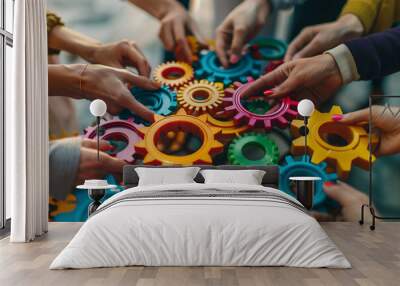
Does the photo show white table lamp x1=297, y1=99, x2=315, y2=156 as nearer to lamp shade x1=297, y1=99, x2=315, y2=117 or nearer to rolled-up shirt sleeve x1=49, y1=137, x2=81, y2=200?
lamp shade x1=297, y1=99, x2=315, y2=117

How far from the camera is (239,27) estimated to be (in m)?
6.93

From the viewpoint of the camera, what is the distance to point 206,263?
13.3ft

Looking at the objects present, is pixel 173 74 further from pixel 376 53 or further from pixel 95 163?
pixel 376 53

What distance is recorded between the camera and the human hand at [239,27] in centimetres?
693

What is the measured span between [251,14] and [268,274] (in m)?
4.15

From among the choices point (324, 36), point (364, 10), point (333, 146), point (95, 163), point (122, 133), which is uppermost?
point (364, 10)

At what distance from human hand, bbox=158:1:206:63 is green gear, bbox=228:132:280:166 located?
1321mm

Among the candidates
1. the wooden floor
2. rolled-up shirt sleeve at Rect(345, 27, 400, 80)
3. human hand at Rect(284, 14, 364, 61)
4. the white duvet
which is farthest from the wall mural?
the white duvet

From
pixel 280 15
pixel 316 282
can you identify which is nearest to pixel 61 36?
pixel 280 15

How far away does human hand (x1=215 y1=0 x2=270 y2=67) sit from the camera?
22.7 feet

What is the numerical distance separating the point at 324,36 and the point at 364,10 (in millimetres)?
631

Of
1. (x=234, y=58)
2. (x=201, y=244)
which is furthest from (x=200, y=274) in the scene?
(x=234, y=58)

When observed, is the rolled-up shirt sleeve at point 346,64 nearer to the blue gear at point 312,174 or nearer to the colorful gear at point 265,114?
the colorful gear at point 265,114

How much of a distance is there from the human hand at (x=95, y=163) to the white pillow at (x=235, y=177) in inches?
50.5
